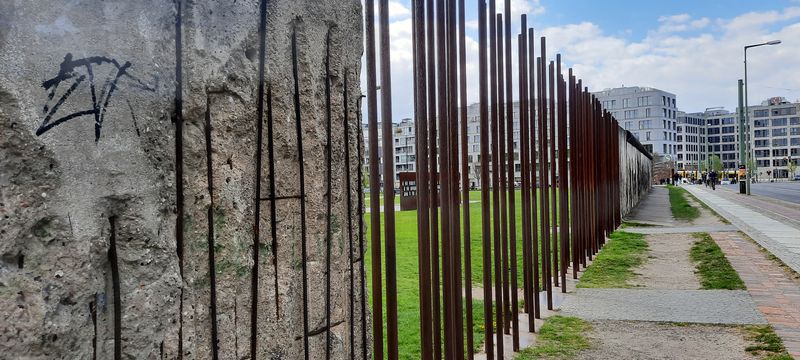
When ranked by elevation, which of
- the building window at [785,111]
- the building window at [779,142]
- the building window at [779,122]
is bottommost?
the building window at [779,142]

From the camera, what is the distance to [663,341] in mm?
4473

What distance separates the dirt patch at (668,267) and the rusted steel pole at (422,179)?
4674 mm

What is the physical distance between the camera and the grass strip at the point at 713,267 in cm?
654

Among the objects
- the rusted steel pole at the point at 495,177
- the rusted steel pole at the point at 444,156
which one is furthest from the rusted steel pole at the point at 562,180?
the rusted steel pole at the point at 444,156

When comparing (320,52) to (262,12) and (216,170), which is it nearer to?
(262,12)

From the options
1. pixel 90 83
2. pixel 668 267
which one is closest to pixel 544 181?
pixel 668 267

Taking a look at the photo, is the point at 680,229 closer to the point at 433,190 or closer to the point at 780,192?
the point at 433,190

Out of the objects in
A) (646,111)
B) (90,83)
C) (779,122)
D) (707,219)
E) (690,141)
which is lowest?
(707,219)

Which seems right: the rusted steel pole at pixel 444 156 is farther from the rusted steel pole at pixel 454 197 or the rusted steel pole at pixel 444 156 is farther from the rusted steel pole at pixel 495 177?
the rusted steel pole at pixel 495 177

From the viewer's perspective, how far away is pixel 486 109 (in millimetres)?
3668

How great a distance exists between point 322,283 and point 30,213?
0.85m

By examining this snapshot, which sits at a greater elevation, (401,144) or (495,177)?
(401,144)

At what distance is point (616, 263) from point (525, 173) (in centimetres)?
409

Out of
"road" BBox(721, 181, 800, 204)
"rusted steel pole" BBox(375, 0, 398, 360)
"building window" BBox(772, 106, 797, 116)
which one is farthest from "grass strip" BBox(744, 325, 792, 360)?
"building window" BBox(772, 106, 797, 116)
